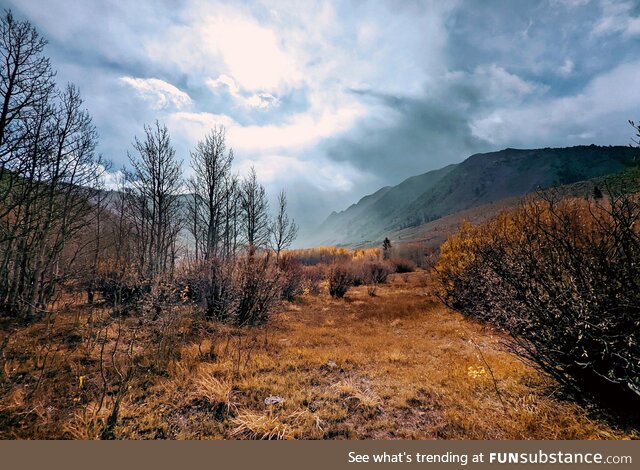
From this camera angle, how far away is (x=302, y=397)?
16.6 ft

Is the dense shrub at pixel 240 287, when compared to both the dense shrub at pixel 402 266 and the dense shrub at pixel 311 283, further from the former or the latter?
the dense shrub at pixel 402 266

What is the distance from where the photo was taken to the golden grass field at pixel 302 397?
13.3ft

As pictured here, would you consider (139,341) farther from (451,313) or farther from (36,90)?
(451,313)

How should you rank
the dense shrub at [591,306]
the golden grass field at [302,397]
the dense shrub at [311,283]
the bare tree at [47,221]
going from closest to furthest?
the dense shrub at [591,306], the golden grass field at [302,397], the bare tree at [47,221], the dense shrub at [311,283]

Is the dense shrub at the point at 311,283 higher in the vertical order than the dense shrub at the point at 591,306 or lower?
lower

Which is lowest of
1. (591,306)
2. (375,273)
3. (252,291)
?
(375,273)

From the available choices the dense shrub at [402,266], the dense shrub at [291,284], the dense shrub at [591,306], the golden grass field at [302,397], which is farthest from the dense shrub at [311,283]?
the dense shrub at [402,266]

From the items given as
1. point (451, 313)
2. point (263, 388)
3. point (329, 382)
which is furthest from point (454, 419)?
point (451, 313)

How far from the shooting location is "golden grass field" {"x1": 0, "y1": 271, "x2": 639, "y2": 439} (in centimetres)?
406

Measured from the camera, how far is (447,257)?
16.7 m

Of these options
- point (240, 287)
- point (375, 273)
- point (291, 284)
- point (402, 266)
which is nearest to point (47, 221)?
point (240, 287)

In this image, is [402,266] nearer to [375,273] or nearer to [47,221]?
[375,273]


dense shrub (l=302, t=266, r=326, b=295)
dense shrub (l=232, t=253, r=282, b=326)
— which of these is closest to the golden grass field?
dense shrub (l=232, t=253, r=282, b=326)

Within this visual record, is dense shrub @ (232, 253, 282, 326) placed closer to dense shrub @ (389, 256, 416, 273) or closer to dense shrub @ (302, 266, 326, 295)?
dense shrub @ (302, 266, 326, 295)
